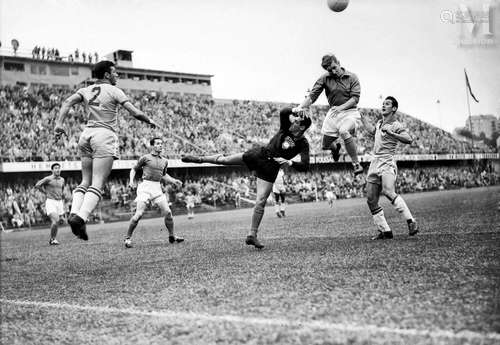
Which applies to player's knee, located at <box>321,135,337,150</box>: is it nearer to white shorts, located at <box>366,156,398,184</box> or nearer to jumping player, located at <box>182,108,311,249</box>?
white shorts, located at <box>366,156,398,184</box>

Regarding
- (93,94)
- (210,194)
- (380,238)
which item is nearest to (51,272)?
(93,94)

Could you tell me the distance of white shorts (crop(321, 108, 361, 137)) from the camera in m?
8.66

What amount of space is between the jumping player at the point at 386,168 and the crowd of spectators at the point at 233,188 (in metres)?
18.6

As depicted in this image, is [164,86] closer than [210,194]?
No

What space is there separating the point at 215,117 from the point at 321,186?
1057cm

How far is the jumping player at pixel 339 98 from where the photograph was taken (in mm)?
8562

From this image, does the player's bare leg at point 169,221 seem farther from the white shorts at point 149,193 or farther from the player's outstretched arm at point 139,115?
the player's outstretched arm at point 139,115

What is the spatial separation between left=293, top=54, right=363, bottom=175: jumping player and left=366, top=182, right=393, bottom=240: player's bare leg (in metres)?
A: 0.68

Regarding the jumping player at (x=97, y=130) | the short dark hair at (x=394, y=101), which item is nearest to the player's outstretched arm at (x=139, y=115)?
the jumping player at (x=97, y=130)

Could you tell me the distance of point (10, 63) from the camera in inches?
1779

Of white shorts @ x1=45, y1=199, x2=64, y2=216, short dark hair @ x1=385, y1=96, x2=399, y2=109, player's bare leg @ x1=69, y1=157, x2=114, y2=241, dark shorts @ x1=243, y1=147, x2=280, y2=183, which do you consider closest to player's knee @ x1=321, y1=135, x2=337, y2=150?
short dark hair @ x1=385, y1=96, x2=399, y2=109

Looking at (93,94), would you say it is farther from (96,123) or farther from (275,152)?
(275,152)

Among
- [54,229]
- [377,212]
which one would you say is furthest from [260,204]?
[54,229]

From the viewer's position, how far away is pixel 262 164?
7605 millimetres
